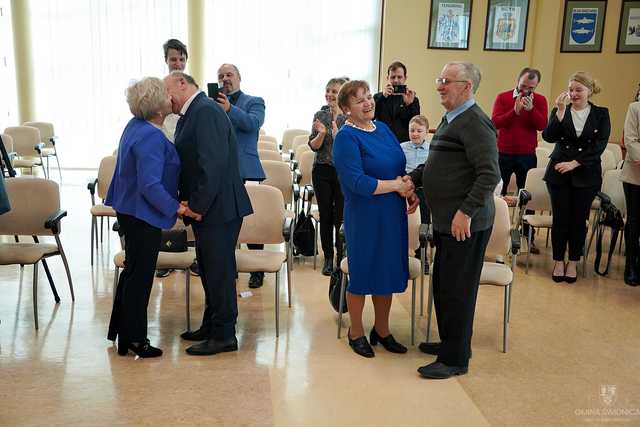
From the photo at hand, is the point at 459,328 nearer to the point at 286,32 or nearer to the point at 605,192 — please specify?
the point at 605,192

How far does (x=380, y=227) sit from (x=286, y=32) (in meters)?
6.29

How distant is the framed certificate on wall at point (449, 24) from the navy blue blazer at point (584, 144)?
388 centimetres

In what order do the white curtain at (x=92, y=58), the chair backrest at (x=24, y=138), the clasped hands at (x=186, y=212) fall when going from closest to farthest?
the clasped hands at (x=186, y=212) < the chair backrest at (x=24, y=138) < the white curtain at (x=92, y=58)

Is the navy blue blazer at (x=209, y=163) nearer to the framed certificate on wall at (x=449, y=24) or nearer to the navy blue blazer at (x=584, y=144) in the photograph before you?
the navy blue blazer at (x=584, y=144)

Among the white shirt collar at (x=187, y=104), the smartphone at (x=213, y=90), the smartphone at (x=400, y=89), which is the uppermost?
the smartphone at (x=400, y=89)

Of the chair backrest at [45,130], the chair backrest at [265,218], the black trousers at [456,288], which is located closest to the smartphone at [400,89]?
the chair backrest at [265,218]

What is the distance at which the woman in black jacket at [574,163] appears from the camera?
188 inches

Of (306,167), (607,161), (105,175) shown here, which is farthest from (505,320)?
(607,161)

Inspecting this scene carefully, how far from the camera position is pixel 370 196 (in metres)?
3.25

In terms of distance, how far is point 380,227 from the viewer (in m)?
3.30

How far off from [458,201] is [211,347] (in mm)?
1564

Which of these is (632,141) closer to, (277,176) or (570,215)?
(570,215)

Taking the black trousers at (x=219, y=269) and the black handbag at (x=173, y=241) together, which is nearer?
the black trousers at (x=219, y=269)

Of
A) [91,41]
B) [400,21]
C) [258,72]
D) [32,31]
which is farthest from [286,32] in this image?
[32,31]
